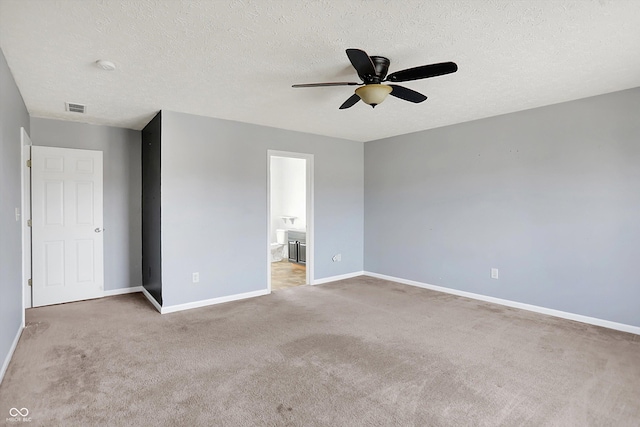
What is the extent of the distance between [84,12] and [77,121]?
3.09 m

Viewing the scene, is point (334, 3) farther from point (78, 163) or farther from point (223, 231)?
point (78, 163)

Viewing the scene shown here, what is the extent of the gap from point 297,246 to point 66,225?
160 inches

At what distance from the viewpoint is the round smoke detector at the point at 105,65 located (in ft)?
8.53

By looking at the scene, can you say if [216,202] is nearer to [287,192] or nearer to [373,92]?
[373,92]

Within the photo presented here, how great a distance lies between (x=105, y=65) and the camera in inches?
→ 104

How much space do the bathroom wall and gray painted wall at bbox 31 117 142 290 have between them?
12.2 feet

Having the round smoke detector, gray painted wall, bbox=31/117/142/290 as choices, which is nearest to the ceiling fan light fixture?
the round smoke detector

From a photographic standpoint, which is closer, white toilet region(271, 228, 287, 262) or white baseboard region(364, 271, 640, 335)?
white baseboard region(364, 271, 640, 335)

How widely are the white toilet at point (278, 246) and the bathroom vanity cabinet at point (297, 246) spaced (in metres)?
0.27

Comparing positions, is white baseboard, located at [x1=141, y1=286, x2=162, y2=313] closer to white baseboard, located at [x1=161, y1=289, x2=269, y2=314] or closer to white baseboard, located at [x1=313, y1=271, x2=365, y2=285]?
white baseboard, located at [x1=161, y1=289, x2=269, y2=314]

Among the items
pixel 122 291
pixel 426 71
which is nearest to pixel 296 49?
pixel 426 71

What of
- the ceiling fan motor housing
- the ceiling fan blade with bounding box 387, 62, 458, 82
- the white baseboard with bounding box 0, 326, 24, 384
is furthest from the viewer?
the ceiling fan motor housing

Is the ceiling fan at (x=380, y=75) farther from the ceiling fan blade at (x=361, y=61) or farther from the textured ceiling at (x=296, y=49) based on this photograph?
the textured ceiling at (x=296, y=49)

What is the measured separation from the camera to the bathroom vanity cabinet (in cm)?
712
